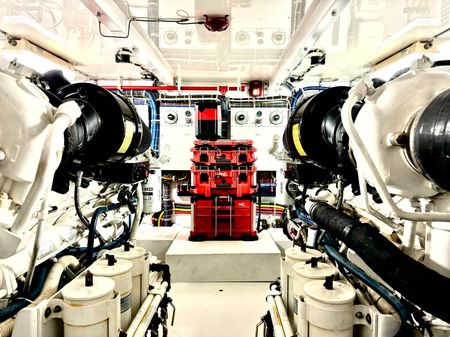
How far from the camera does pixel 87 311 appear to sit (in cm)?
134

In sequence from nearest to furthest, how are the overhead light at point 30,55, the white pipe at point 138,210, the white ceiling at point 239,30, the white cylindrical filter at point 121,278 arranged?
1. the white cylindrical filter at point 121,278
2. the white ceiling at point 239,30
3. the white pipe at point 138,210
4. the overhead light at point 30,55

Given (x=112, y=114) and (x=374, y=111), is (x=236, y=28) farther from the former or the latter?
(x=374, y=111)

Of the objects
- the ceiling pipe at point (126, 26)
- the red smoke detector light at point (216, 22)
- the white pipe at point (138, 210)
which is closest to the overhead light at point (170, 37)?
the ceiling pipe at point (126, 26)

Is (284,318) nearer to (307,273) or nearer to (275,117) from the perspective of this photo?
(307,273)

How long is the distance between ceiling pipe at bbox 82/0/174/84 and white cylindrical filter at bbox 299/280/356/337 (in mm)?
2004

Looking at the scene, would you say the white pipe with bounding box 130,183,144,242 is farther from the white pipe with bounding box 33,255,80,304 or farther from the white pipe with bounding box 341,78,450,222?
the white pipe with bounding box 341,78,450,222

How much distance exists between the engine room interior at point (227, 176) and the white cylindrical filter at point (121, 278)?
0.04ft

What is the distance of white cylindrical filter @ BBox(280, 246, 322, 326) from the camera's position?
1932 mm

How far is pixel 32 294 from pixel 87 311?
0.37 metres

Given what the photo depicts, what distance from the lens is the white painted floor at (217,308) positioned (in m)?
2.75

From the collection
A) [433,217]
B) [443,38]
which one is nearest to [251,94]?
[443,38]

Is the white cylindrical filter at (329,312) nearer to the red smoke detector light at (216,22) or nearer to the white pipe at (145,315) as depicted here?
the white pipe at (145,315)

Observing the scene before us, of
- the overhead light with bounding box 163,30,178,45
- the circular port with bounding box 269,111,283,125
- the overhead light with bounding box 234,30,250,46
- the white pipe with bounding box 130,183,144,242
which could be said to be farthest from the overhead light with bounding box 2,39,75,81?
the circular port with bounding box 269,111,283,125

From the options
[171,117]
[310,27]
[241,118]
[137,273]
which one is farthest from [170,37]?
[241,118]
